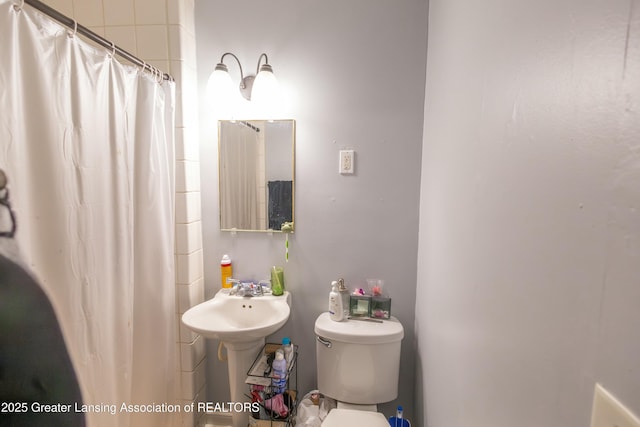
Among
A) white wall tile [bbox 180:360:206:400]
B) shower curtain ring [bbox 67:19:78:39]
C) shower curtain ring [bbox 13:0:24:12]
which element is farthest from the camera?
white wall tile [bbox 180:360:206:400]

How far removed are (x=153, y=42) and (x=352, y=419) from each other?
1.98m

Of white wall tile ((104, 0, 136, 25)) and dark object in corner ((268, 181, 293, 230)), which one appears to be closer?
white wall tile ((104, 0, 136, 25))

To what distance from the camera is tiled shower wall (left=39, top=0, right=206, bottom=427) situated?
4.58 ft

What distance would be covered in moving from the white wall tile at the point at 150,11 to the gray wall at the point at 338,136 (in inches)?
6.8

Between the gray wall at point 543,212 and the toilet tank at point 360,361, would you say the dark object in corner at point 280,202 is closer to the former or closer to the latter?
the toilet tank at point 360,361

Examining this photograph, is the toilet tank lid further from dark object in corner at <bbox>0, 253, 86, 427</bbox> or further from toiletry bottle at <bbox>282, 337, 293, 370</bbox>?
dark object in corner at <bbox>0, 253, 86, 427</bbox>

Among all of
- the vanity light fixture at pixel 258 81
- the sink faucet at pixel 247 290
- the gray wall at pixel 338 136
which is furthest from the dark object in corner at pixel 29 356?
the vanity light fixture at pixel 258 81

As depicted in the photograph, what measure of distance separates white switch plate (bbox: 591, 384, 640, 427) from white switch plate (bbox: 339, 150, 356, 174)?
48.8 inches

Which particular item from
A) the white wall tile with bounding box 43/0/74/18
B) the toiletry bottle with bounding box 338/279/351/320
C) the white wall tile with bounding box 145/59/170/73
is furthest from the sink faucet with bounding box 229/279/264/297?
the white wall tile with bounding box 43/0/74/18

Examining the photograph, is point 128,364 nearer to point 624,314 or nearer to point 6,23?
point 6,23

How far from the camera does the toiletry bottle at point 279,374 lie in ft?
4.53

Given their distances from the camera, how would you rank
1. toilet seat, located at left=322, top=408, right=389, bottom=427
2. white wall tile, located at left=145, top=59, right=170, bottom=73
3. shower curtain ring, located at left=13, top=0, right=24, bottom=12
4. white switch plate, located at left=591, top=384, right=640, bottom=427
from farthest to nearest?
white wall tile, located at left=145, top=59, right=170, bottom=73 < toilet seat, located at left=322, top=408, right=389, bottom=427 < shower curtain ring, located at left=13, top=0, right=24, bottom=12 < white switch plate, located at left=591, top=384, right=640, bottom=427

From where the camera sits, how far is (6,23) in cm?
71

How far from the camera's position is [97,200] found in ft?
3.21
